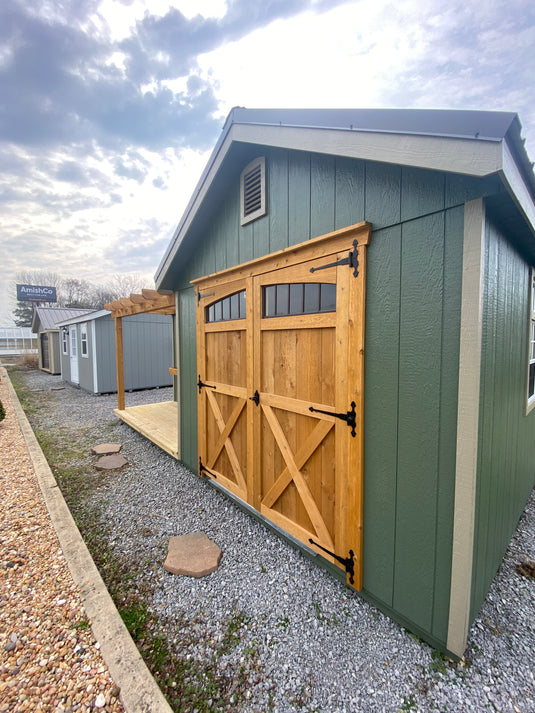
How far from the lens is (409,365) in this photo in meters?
1.78

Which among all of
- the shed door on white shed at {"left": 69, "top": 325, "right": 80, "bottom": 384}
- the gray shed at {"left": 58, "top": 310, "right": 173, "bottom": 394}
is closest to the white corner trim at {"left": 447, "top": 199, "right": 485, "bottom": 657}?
the gray shed at {"left": 58, "top": 310, "right": 173, "bottom": 394}

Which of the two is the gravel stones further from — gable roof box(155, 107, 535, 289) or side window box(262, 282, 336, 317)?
gable roof box(155, 107, 535, 289)

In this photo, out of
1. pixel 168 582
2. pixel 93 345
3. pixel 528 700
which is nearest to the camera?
pixel 528 700

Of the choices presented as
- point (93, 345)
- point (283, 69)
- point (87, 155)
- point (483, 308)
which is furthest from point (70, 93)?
point (483, 308)

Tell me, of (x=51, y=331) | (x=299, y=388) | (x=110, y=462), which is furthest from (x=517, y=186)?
(x=51, y=331)

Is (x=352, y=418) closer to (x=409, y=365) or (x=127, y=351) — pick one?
(x=409, y=365)

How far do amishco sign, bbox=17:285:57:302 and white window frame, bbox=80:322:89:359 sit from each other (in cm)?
2666

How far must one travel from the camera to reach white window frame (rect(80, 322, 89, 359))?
10.9m

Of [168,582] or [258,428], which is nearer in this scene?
[168,582]

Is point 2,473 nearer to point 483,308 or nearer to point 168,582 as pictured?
point 168,582

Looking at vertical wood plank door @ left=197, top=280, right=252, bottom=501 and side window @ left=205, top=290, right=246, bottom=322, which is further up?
side window @ left=205, top=290, right=246, bottom=322

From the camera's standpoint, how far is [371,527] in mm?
2008

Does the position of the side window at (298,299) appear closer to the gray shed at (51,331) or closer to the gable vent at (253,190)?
the gable vent at (253,190)

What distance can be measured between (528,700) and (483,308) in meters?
1.98
